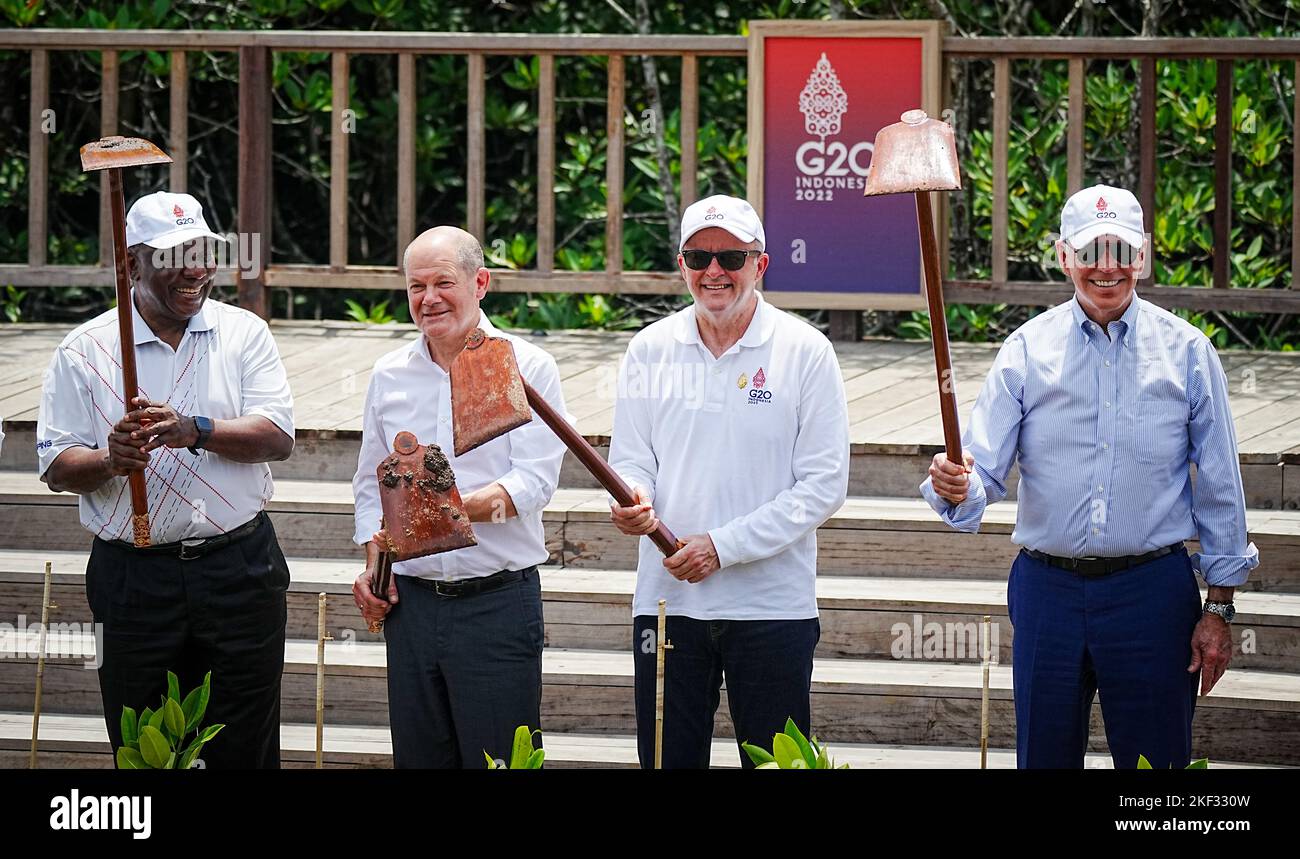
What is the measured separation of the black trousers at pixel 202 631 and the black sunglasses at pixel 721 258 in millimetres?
1188

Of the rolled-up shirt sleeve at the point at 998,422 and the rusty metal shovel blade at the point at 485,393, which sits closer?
the rusty metal shovel blade at the point at 485,393

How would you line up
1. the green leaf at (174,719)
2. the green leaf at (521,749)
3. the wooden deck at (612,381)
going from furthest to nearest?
the wooden deck at (612,381), the green leaf at (174,719), the green leaf at (521,749)

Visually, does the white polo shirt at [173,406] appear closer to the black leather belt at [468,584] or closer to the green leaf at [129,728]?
the black leather belt at [468,584]

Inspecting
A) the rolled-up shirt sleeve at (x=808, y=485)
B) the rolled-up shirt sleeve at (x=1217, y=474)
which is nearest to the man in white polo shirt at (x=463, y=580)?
the rolled-up shirt sleeve at (x=808, y=485)

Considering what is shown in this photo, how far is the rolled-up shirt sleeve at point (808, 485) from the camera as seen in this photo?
365 cm

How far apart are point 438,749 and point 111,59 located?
14.0 ft

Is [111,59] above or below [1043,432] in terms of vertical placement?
above

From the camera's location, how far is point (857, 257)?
22.0ft

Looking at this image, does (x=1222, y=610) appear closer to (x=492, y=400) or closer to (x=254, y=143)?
(x=492, y=400)

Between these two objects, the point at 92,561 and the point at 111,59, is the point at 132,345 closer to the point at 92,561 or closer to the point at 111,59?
the point at 92,561

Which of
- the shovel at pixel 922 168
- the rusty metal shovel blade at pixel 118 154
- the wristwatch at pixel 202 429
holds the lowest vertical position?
the wristwatch at pixel 202 429

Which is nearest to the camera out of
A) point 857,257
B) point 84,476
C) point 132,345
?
point 132,345

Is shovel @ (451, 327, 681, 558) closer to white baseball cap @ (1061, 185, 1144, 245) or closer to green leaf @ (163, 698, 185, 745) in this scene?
green leaf @ (163, 698, 185, 745)
